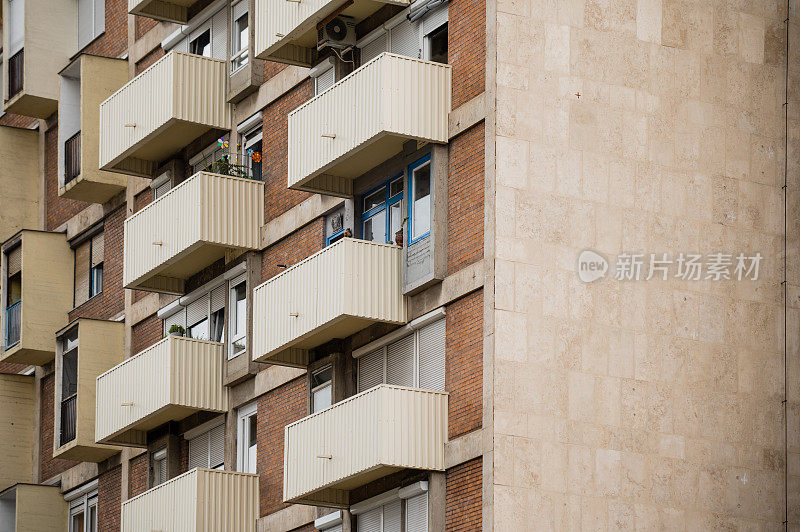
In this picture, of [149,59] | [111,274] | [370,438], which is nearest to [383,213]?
[370,438]

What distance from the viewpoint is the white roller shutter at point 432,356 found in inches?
1495

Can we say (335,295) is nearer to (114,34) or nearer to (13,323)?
(114,34)

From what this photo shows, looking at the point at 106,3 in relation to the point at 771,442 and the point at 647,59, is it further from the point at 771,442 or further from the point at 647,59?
the point at 771,442

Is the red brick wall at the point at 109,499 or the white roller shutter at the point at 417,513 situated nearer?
the white roller shutter at the point at 417,513

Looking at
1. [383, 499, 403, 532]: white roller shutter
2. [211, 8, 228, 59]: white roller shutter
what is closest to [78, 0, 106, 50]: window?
[211, 8, 228, 59]: white roller shutter

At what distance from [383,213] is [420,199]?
1740 mm

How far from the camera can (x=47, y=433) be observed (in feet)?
179

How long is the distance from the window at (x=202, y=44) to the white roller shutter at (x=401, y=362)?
39.4 ft

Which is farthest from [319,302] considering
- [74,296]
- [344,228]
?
[74,296]

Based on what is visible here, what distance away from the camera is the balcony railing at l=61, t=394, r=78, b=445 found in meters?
50.2

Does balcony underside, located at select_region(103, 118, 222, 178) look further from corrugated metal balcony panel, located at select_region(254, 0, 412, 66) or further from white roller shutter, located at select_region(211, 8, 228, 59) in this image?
corrugated metal balcony panel, located at select_region(254, 0, 412, 66)

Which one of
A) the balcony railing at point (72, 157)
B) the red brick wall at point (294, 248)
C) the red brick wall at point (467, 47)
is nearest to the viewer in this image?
the red brick wall at point (467, 47)

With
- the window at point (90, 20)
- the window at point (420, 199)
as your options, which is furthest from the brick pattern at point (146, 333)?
the window at point (420, 199)

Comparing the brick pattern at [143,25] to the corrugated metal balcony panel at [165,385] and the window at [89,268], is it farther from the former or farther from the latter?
the corrugated metal balcony panel at [165,385]
